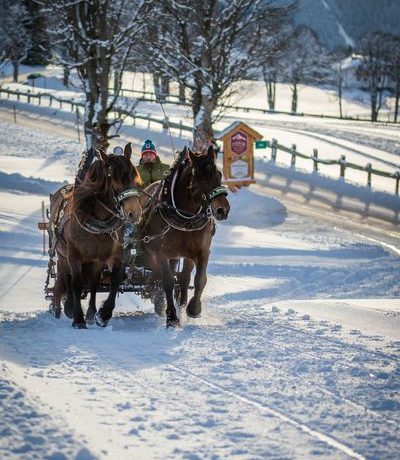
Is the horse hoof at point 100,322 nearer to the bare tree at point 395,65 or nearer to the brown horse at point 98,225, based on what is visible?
the brown horse at point 98,225

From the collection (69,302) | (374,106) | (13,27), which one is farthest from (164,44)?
(374,106)

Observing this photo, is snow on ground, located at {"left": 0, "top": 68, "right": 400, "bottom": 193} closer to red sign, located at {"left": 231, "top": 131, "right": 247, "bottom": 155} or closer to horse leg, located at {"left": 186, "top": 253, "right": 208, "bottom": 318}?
red sign, located at {"left": 231, "top": 131, "right": 247, "bottom": 155}

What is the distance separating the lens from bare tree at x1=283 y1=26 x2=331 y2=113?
87750 millimetres

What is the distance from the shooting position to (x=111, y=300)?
10.2m

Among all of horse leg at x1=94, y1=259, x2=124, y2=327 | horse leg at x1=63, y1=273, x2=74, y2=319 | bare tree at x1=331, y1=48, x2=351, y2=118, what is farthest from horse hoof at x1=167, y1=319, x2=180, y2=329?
bare tree at x1=331, y1=48, x2=351, y2=118

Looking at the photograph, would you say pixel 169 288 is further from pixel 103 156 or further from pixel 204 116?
pixel 204 116

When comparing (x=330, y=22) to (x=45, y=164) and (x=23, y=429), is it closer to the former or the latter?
(x=45, y=164)

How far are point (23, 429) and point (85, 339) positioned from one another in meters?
3.28

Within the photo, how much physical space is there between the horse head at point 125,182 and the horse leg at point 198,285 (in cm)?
149

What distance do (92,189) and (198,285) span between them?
2.00 metres

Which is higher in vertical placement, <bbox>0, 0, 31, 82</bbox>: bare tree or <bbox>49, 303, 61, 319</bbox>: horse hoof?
<bbox>0, 0, 31, 82</bbox>: bare tree

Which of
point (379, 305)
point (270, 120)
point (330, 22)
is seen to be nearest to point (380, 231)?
point (379, 305)

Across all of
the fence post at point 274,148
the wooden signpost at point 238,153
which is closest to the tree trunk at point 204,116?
the wooden signpost at point 238,153

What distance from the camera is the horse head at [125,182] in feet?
30.3
